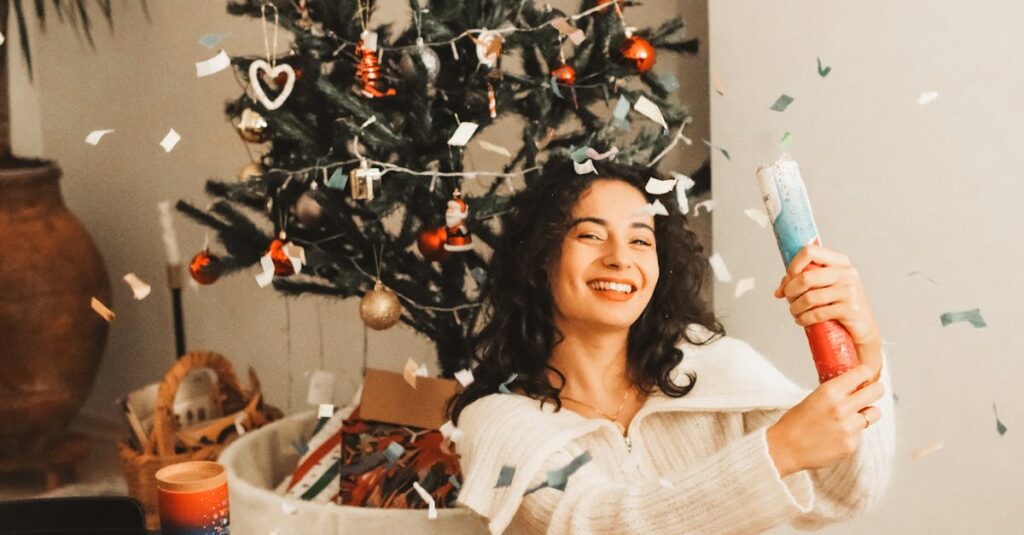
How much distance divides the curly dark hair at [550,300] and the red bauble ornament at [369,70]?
33 centimetres

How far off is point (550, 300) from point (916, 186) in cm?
70

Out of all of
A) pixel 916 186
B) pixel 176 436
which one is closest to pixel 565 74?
pixel 916 186

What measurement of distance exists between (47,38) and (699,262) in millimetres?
2877

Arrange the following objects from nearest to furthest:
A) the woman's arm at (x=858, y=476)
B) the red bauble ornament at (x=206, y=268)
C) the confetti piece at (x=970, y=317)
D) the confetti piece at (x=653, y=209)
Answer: the woman's arm at (x=858, y=476), the confetti piece at (x=653, y=209), the confetti piece at (x=970, y=317), the red bauble ornament at (x=206, y=268)

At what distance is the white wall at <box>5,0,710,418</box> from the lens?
10.2ft

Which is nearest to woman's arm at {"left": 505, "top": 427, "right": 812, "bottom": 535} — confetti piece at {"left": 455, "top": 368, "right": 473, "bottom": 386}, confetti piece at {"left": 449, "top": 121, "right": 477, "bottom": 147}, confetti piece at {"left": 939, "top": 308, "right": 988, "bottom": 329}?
confetti piece at {"left": 455, "top": 368, "right": 473, "bottom": 386}

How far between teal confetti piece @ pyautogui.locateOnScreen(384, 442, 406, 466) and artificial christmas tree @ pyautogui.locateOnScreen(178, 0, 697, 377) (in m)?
0.25

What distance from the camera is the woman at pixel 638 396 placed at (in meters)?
1.29

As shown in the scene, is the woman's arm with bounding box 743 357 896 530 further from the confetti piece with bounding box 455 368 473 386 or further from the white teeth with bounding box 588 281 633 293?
the confetti piece with bounding box 455 368 473 386

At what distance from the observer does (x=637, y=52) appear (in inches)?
72.6

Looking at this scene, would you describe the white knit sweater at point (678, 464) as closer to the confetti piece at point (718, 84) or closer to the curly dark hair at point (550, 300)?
the curly dark hair at point (550, 300)

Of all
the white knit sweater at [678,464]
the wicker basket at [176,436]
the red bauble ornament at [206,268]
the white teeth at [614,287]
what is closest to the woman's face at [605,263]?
the white teeth at [614,287]

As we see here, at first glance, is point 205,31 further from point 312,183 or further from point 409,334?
point 312,183

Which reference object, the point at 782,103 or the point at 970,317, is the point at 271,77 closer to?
the point at 782,103
